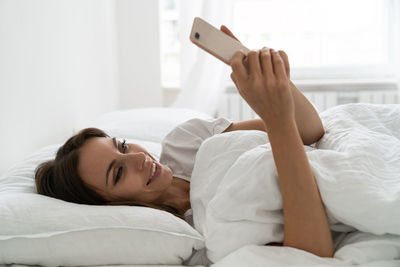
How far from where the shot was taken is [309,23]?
275 cm

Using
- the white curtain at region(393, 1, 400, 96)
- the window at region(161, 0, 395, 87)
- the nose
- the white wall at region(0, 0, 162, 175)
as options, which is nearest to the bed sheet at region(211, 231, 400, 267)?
the nose

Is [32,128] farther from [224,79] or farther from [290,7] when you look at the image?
[290,7]

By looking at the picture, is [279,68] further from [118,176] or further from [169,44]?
[169,44]

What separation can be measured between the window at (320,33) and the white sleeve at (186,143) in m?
1.58

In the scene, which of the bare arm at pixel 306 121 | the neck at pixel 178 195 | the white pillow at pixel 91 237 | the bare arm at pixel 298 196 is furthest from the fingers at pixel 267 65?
the neck at pixel 178 195

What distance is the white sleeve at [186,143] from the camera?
48.8 inches

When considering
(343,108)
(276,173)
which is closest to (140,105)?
(343,108)

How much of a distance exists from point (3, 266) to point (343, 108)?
0.94 meters

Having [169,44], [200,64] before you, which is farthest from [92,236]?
[169,44]

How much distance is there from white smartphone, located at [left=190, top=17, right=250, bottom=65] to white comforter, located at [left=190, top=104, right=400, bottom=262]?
8.7 inches

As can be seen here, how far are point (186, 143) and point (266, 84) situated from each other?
52 cm

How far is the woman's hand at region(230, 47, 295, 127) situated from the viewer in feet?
2.60

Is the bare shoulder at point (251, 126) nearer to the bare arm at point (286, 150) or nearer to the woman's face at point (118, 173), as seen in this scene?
the woman's face at point (118, 173)

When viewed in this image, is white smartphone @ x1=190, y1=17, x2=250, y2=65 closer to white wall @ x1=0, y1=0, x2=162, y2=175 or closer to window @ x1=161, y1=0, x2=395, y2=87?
white wall @ x1=0, y1=0, x2=162, y2=175
